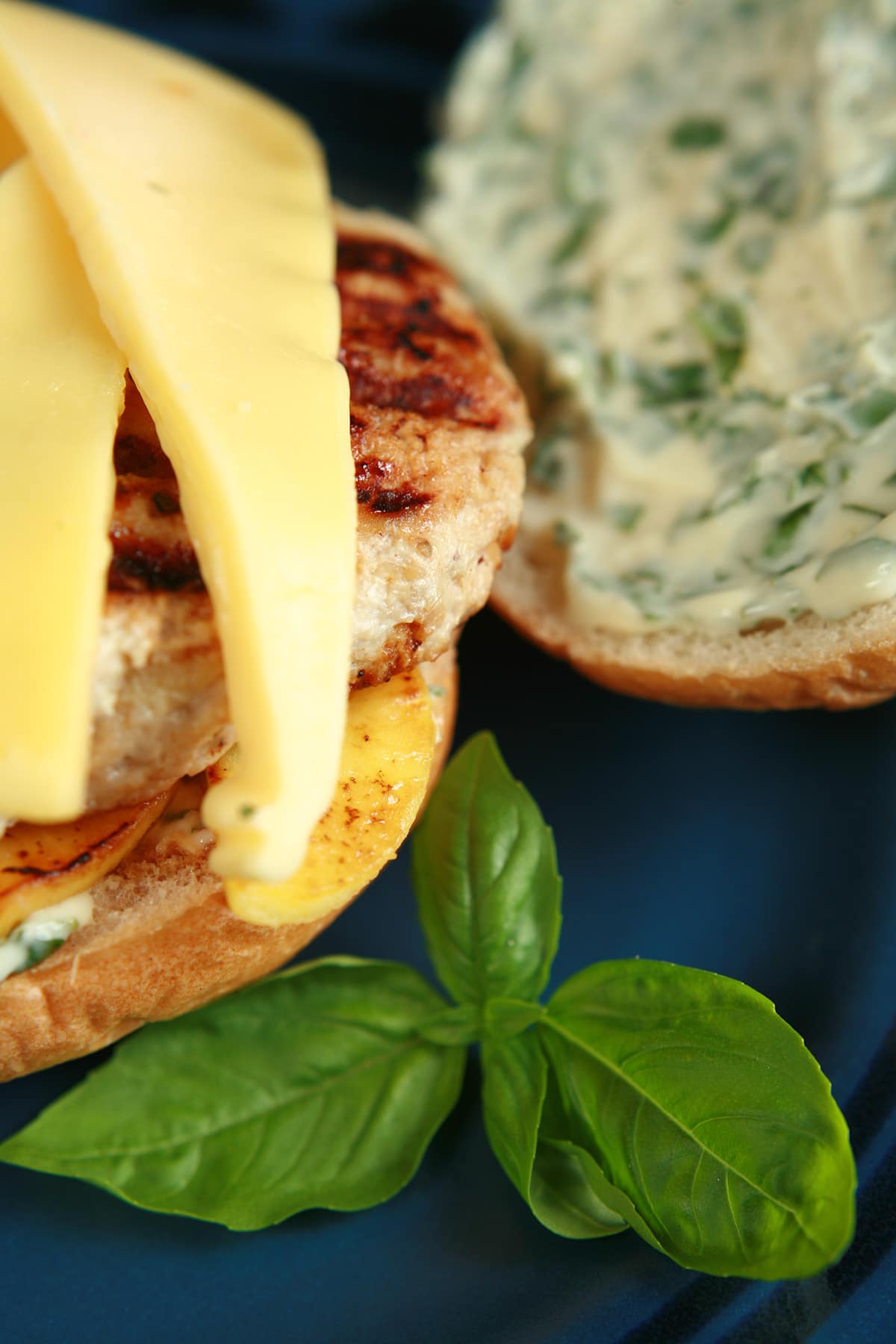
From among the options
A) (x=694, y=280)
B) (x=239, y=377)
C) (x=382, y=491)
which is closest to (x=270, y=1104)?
(x=382, y=491)

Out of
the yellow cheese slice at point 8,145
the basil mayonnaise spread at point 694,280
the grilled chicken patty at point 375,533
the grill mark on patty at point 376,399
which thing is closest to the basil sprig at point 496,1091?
the grilled chicken patty at point 375,533

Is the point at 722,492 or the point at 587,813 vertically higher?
the point at 722,492

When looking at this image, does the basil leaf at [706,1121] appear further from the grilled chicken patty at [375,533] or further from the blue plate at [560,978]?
the grilled chicken patty at [375,533]

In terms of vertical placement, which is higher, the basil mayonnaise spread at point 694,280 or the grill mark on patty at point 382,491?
the basil mayonnaise spread at point 694,280

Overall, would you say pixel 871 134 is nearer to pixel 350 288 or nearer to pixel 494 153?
pixel 494 153

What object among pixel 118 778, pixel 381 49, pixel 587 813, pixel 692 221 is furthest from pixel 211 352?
pixel 381 49

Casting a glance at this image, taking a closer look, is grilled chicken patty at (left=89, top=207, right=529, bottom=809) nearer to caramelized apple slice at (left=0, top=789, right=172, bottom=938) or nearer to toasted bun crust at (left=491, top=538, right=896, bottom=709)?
caramelized apple slice at (left=0, top=789, right=172, bottom=938)
